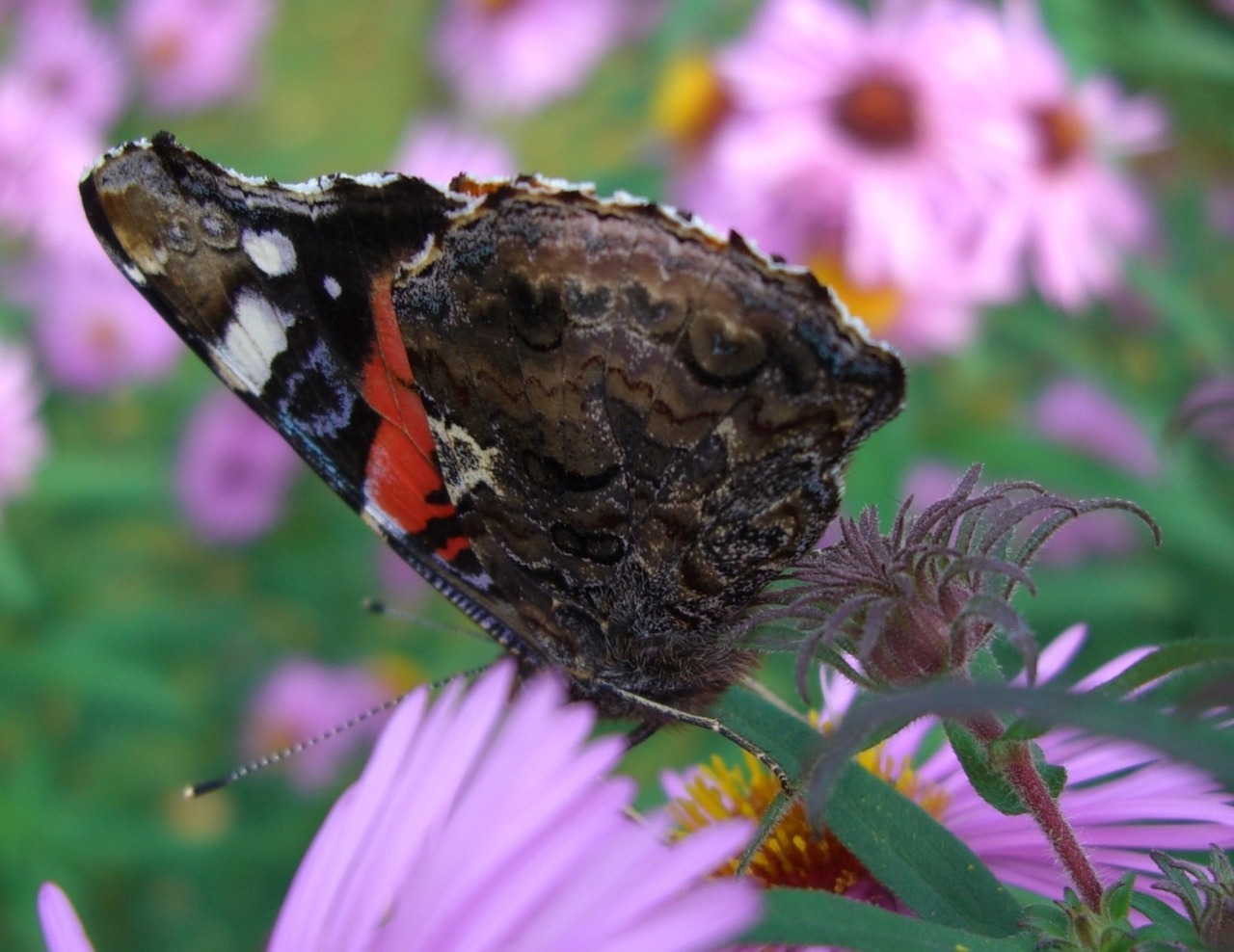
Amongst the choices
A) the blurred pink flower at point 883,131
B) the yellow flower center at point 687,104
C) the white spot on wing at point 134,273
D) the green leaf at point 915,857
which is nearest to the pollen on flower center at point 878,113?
the blurred pink flower at point 883,131

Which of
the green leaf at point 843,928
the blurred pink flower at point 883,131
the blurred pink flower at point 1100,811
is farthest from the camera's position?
the blurred pink flower at point 883,131

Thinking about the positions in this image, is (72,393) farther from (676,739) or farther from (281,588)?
(676,739)

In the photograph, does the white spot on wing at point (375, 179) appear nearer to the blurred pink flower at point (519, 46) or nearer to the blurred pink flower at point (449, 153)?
the blurred pink flower at point (449, 153)

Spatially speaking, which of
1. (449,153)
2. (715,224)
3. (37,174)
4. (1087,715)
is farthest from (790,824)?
(449,153)

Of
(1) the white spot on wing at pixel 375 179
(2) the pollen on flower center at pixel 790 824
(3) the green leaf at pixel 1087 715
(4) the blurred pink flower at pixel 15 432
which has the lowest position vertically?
(3) the green leaf at pixel 1087 715

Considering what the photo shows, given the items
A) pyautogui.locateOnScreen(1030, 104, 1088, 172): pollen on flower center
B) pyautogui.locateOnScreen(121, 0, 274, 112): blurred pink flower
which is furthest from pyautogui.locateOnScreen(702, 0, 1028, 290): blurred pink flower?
pyautogui.locateOnScreen(121, 0, 274, 112): blurred pink flower

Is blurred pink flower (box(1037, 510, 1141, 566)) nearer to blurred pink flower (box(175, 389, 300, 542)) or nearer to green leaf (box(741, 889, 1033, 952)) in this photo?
blurred pink flower (box(175, 389, 300, 542))
